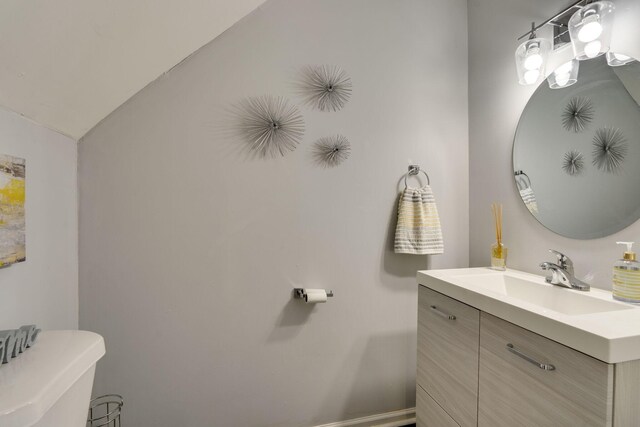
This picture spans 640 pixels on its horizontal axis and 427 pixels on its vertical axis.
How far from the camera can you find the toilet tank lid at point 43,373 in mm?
529

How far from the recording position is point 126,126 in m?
1.34

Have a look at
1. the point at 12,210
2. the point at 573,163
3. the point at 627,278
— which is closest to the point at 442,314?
the point at 627,278

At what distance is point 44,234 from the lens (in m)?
1.06

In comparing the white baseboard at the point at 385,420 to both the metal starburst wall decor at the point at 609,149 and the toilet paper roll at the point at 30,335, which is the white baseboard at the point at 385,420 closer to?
the toilet paper roll at the point at 30,335

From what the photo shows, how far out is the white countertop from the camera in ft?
2.16

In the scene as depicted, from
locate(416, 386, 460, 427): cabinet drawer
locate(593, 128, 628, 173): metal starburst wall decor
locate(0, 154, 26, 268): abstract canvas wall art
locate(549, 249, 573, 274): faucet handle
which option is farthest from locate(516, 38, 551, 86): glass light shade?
locate(0, 154, 26, 268): abstract canvas wall art

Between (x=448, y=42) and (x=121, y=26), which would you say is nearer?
(x=121, y=26)

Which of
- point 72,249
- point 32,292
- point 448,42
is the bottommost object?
point 32,292

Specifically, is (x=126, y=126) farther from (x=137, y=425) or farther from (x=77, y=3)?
(x=137, y=425)

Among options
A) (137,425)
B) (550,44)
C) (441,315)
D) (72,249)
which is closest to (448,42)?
(550,44)

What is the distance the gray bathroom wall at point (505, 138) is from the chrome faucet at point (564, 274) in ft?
0.18

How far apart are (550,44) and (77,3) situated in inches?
63.3

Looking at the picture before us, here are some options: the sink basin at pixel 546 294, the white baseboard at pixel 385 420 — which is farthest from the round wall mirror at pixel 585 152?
the white baseboard at pixel 385 420

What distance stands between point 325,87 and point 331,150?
1.00 ft
